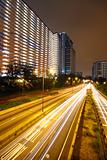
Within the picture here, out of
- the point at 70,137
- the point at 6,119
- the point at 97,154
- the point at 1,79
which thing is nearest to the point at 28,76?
the point at 1,79

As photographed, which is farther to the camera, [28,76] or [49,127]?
[28,76]

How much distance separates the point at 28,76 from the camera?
96.1m

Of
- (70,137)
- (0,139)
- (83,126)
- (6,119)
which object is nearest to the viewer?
(0,139)

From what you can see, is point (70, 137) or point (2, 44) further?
point (2, 44)

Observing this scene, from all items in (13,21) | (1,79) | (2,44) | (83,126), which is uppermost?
(13,21)

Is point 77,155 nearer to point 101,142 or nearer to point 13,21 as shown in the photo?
point 101,142

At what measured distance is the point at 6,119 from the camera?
1368 inches

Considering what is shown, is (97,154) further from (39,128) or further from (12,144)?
(39,128)

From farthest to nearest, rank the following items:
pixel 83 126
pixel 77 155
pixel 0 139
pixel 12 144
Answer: pixel 83 126 → pixel 0 139 → pixel 12 144 → pixel 77 155

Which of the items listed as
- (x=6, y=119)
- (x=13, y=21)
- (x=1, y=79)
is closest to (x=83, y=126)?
(x=6, y=119)

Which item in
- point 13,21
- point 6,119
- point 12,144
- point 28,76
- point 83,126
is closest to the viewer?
point 12,144

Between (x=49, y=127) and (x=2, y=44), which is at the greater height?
(x=2, y=44)

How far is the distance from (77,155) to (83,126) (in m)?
12.6

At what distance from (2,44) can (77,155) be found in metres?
157
